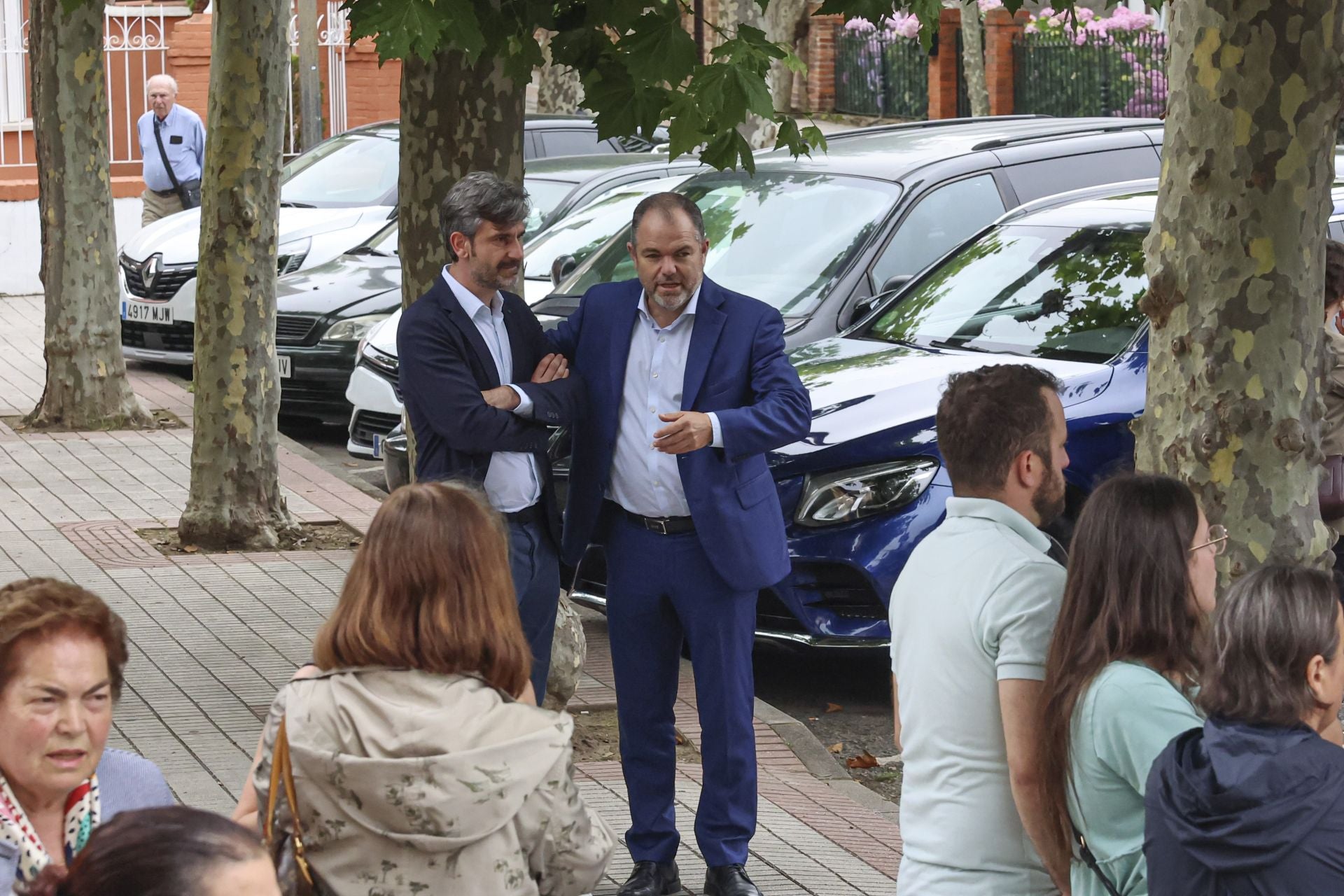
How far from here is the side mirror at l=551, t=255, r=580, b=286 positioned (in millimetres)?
10203

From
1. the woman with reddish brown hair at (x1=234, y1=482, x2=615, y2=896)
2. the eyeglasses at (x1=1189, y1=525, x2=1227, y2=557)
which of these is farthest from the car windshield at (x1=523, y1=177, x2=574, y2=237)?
the woman with reddish brown hair at (x1=234, y1=482, x2=615, y2=896)

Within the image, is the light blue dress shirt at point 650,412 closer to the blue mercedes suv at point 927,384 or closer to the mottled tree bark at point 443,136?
the mottled tree bark at point 443,136

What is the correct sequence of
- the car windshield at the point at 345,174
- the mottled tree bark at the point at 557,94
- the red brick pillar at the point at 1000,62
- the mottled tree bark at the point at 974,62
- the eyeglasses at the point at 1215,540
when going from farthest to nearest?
1. the red brick pillar at the point at 1000,62
2. the mottled tree bark at the point at 974,62
3. the mottled tree bark at the point at 557,94
4. the car windshield at the point at 345,174
5. the eyeglasses at the point at 1215,540

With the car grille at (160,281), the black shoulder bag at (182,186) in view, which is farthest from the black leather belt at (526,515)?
the black shoulder bag at (182,186)

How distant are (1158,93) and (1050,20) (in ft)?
7.21

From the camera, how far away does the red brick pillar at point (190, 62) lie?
72.2 feet

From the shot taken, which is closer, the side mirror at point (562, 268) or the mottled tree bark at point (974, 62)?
the side mirror at point (562, 268)

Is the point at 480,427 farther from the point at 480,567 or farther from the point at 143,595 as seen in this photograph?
the point at 143,595

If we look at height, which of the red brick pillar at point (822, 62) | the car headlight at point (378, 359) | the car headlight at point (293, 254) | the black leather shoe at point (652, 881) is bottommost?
the black leather shoe at point (652, 881)

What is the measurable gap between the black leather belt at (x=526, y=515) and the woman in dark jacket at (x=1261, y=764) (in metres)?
2.61

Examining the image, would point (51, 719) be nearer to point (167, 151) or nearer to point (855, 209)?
point (855, 209)

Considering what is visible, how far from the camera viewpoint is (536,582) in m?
5.22

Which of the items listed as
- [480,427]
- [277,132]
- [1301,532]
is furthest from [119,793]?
[277,132]

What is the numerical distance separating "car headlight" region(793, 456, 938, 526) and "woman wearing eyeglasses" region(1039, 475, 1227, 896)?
3.77 metres
